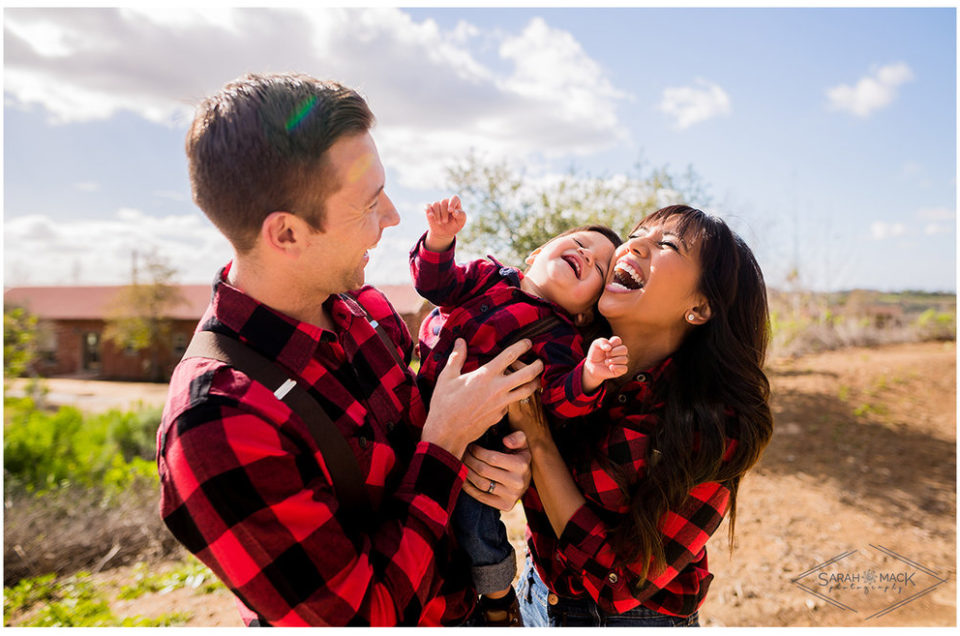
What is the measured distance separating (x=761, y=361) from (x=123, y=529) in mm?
6683

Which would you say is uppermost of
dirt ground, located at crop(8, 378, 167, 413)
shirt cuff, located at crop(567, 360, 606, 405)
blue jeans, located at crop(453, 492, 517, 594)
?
shirt cuff, located at crop(567, 360, 606, 405)

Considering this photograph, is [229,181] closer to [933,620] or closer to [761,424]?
[761,424]

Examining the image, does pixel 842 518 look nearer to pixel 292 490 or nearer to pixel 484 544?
pixel 484 544

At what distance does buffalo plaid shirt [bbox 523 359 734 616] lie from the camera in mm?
2137

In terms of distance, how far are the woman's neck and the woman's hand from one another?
0.67 metres

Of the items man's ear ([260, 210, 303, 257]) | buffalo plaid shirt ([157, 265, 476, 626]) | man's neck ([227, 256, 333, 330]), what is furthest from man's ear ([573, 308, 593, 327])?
man's ear ([260, 210, 303, 257])

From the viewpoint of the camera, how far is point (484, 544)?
2107 millimetres

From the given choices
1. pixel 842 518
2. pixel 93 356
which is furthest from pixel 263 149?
pixel 93 356

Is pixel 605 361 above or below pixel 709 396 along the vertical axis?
above

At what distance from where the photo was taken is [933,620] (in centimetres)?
555

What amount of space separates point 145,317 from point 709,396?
35298 mm

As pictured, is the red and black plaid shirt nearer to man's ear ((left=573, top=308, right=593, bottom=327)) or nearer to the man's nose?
man's ear ((left=573, top=308, right=593, bottom=327))

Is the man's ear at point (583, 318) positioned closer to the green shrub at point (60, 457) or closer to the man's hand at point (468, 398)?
the man's hand at point (468, 398)

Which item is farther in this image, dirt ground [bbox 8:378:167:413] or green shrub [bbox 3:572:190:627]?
dirt ground [bbox 8:378:167:413]
